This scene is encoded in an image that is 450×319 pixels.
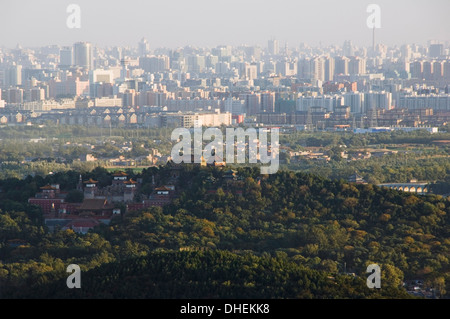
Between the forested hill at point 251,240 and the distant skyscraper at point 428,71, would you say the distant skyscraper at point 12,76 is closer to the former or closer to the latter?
the distant skyscraper at point 428,71

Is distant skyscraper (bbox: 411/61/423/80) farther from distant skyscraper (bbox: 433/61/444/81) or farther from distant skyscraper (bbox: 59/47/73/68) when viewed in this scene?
distant skyscraper (bbox: 59/47/73/68)

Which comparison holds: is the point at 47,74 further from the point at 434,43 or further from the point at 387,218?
the point at 387,218

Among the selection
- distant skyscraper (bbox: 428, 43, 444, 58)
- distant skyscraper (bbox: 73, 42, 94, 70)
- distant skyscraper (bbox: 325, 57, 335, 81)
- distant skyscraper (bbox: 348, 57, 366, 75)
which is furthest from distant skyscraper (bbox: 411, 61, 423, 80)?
distant skyscraper (bbox: 73, 42, 94, 70)

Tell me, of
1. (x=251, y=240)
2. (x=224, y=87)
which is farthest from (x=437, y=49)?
(x=251, y=240)

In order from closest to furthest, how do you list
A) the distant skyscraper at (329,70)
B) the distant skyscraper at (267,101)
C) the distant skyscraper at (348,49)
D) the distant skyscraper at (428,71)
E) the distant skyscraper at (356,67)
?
the distant skyscraper at (267,101)
the distant skyscraper at (428,71)
the distant skyscraper at (329,70)
the distant skyscraper at (356,67)
the distant skyscraper at (348,49)

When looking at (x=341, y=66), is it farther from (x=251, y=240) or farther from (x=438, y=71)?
(x=251, y=240)

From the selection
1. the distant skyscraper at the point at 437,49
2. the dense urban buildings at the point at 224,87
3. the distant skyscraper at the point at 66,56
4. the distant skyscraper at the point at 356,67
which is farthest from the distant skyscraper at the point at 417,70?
the distant skyscraper at the point at 66,56
